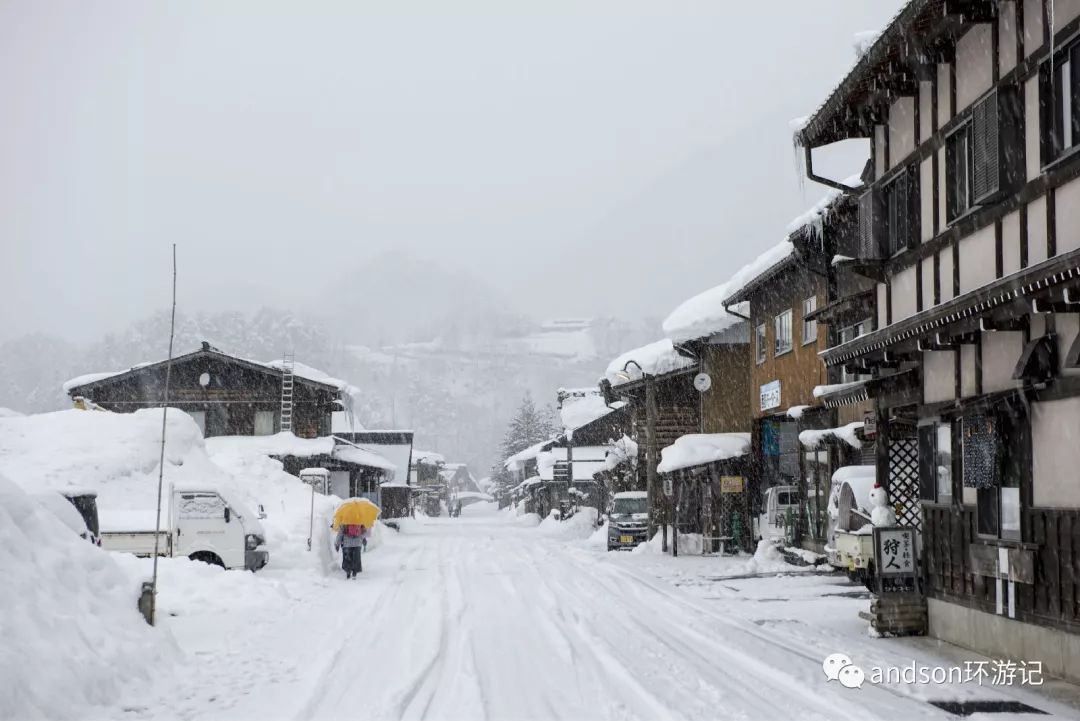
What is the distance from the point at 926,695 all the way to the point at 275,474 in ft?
96.6

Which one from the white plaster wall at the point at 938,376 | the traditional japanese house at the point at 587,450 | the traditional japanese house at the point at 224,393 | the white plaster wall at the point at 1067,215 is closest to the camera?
the white plaster wall at the point at 1067,215

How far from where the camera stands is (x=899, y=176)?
14305 mm

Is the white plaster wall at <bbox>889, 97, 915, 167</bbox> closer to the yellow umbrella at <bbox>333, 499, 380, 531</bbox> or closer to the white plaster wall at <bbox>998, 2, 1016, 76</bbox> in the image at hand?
the white plaster wall at <bbox>998, 2, 1016, 76</bbox>

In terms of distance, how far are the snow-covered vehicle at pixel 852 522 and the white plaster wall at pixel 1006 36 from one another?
371 inches

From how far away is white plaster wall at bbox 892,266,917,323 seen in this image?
13781 millimetres

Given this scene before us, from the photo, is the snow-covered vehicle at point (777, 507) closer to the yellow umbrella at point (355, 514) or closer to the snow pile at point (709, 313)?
the snow pile at point (709, 313)

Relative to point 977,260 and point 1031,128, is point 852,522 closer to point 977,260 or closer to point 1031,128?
point 977,260

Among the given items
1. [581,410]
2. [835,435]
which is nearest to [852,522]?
[835,435]

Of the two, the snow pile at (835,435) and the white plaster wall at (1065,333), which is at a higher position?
the white plaster wall at (1065,333)

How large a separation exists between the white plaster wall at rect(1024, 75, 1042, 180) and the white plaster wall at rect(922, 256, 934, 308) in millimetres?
2656

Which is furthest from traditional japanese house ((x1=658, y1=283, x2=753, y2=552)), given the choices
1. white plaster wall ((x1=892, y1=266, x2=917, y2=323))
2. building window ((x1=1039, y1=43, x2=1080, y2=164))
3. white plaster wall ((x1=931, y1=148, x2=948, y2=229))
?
building window ((x1=1039, y1=43, x2=1080, y2=164))

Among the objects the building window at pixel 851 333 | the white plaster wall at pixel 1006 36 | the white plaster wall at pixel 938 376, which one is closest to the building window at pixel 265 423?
the building window at pixel 851 333

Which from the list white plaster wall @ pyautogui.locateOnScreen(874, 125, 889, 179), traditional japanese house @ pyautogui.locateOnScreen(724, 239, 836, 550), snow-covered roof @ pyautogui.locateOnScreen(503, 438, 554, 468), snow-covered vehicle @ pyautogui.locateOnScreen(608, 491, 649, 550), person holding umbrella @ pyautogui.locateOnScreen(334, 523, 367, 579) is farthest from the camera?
snow-covered roof @ pyautogui.locateOnScreen(503, 438, 554, 468)

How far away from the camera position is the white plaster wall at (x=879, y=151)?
49.3 ft
